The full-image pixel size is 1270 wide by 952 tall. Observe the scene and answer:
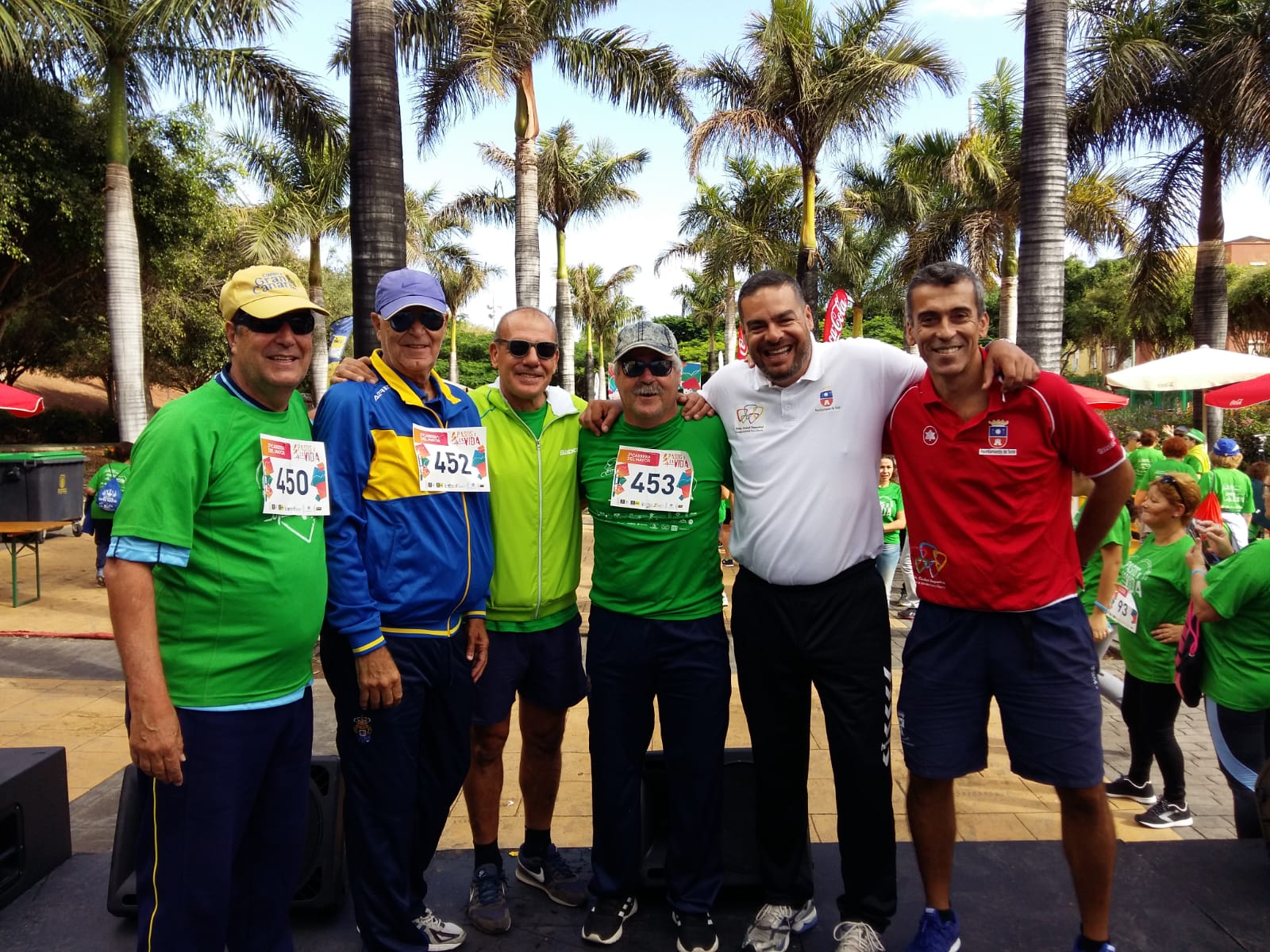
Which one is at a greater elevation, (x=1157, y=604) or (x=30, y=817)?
(x=1157, y=604)

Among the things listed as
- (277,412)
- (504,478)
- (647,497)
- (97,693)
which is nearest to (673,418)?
(647,497)

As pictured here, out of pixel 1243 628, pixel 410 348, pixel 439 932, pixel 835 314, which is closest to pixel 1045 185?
pixel 835 314

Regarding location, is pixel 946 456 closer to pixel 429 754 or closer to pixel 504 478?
pixel 504 478

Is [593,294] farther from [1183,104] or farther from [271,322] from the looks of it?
[271,322]

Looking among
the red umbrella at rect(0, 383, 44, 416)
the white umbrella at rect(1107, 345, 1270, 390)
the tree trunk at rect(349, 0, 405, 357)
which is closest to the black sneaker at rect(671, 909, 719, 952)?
the tree trunk at rect(349, 0, 405, 357)

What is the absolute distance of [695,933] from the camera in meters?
2.87

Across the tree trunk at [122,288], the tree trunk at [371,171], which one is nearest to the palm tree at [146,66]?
the tree trunk at [122,288]

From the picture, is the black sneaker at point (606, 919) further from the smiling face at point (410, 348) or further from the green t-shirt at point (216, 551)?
the smiling face at point (410, 348)

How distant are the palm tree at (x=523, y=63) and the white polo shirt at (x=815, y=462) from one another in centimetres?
998

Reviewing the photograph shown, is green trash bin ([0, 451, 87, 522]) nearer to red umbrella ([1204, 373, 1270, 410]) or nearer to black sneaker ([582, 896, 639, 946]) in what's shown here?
black sneaker ([582, 896, 639, 946])

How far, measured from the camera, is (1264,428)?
63.1 ft

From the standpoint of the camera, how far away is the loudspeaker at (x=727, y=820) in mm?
3148

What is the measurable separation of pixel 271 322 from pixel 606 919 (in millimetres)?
2268

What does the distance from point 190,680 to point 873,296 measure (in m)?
35.3
